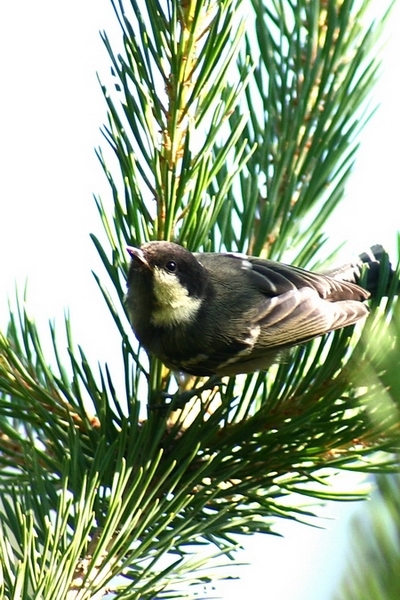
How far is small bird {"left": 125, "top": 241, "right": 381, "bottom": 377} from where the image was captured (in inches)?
67.9

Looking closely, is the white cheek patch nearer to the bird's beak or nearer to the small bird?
the small bird

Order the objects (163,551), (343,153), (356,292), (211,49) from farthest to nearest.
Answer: (356,292)
(343,153)
(211,49)
(163,551)

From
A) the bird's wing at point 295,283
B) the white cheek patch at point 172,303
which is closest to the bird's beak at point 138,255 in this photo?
the bird's wing at point 295,283

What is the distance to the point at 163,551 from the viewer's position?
92cm

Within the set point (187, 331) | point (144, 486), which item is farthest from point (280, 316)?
point (144, 486)

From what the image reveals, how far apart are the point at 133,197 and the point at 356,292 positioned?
0.69 meters

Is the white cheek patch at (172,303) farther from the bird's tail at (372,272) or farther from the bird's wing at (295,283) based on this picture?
the bird's tail at (372,272)

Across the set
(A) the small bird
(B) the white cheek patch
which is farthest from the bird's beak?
(B) the white cheek patch

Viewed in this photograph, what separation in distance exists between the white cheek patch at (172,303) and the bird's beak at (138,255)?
1.28ft

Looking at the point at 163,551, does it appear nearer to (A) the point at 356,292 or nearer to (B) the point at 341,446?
(B) the point at 341,446

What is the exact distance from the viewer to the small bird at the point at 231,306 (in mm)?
1724

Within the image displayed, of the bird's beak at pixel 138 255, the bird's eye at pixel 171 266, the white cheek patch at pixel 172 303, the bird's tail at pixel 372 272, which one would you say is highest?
the white cheek patch at pixel 172 303

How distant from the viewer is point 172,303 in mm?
2123

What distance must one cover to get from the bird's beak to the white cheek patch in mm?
391
